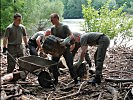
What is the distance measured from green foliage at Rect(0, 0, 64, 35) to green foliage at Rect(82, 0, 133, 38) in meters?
11.0

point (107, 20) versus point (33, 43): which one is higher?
point (33, 43)

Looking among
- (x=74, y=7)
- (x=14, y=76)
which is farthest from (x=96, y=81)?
(x=74, y=7)

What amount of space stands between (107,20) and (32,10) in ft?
53.8

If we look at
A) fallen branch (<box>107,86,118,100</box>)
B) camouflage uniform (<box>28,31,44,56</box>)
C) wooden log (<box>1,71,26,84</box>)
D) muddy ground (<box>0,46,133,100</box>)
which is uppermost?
camouflage uniform (<box>28,31,44,56</box>)

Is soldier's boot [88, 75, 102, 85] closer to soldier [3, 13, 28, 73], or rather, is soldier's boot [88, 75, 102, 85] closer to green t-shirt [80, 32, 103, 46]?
green t-shirt [80, 32, 103, 46]

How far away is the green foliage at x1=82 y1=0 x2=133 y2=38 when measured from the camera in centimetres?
1723

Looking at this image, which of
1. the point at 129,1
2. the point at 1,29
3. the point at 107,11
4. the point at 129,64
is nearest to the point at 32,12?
the point at 1,29

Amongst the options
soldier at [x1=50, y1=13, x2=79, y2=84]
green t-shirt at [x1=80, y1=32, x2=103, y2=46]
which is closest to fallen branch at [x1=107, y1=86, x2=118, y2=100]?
soldier at [x1=50, y1=13, x2=79, y2=84]

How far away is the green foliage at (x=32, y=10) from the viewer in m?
27.2

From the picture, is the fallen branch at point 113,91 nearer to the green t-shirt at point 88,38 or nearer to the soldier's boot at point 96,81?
the soldier's boot at point 96,81

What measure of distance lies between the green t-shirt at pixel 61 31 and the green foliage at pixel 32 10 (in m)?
20.2

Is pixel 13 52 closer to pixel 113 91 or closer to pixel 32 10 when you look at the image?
pixel 113 91

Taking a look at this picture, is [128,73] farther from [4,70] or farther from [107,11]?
[107,11]

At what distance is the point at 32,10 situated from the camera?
3222cm
